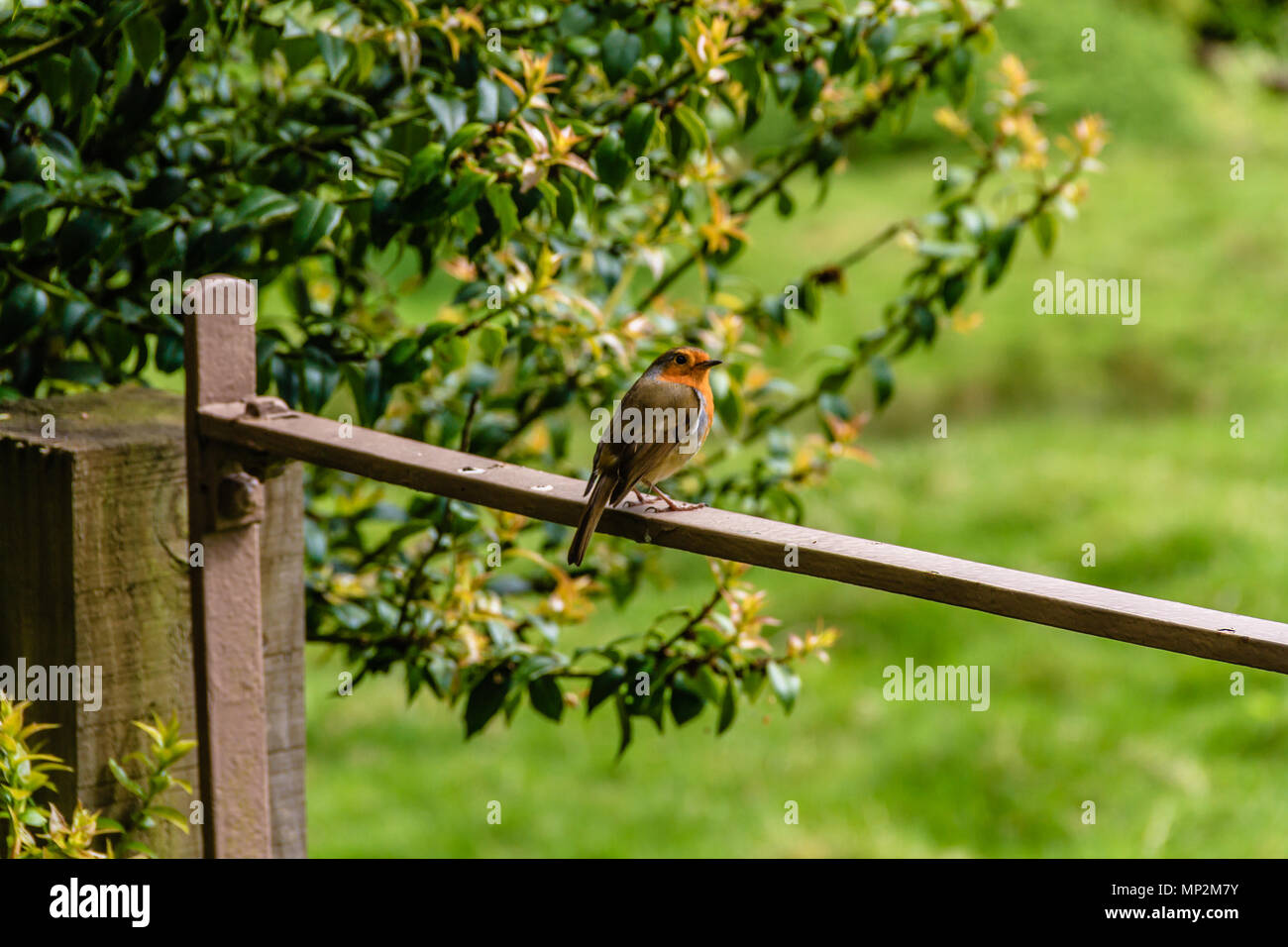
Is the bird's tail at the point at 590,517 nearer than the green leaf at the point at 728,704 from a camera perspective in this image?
Yes

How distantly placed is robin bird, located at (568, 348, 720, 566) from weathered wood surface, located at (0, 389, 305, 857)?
20.8 inches

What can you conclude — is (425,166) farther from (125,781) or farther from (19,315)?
(125,781)

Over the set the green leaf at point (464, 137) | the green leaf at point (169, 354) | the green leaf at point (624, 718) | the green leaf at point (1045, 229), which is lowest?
the green leaf at point (624, 718)

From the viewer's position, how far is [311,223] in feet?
6.61

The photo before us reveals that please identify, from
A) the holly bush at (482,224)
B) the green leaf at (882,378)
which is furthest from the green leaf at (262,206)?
the green leaf at (882,378)

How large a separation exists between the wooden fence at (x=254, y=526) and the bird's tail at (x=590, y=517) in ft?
0.05

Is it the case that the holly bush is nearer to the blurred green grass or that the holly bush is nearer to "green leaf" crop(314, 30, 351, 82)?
"green leaf" crop(314, 30, 351, 82)

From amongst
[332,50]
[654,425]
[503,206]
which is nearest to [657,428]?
[654,425]

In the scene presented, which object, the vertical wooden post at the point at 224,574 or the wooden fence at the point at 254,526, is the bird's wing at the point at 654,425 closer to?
the wooden fence at the point at 254,526

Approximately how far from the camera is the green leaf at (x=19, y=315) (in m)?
2.06

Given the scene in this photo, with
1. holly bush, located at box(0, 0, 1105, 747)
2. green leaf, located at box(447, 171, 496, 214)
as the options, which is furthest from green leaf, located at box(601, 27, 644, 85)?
green leaf, located at box(447, 171, 496, 214)

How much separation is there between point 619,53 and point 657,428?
578 millimetres

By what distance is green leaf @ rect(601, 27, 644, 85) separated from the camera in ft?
6.97
